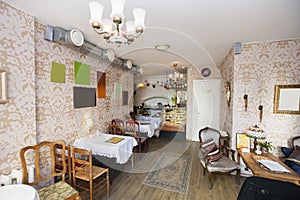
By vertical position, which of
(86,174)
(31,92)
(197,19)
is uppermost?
(197,19)

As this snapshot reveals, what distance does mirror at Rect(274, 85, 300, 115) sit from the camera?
2.38 meters

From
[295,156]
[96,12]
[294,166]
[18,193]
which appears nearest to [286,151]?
[295,156]

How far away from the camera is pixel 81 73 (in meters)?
2.73

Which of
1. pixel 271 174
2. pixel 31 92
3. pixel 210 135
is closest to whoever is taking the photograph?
pixel 271 174

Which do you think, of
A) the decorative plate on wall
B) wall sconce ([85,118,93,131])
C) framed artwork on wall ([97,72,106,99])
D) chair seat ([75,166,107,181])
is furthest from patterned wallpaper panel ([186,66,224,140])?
chair seat ([75,166,107,181])

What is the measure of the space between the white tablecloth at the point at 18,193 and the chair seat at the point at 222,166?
2267 mm

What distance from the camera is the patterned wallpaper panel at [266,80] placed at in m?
2.40

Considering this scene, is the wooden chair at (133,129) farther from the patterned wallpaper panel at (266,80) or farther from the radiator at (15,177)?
the patterned wallpaper panel at (266,80)

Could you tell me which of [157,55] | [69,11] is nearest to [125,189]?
[69,11]

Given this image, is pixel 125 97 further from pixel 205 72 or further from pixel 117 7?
pixel 117 7

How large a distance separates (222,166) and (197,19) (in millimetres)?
2260

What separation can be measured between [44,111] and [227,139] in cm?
341

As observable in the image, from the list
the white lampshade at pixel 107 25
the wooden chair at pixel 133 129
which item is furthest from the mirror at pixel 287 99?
the white lampshade at pixel 107 25

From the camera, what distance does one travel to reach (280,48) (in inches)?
95.9
